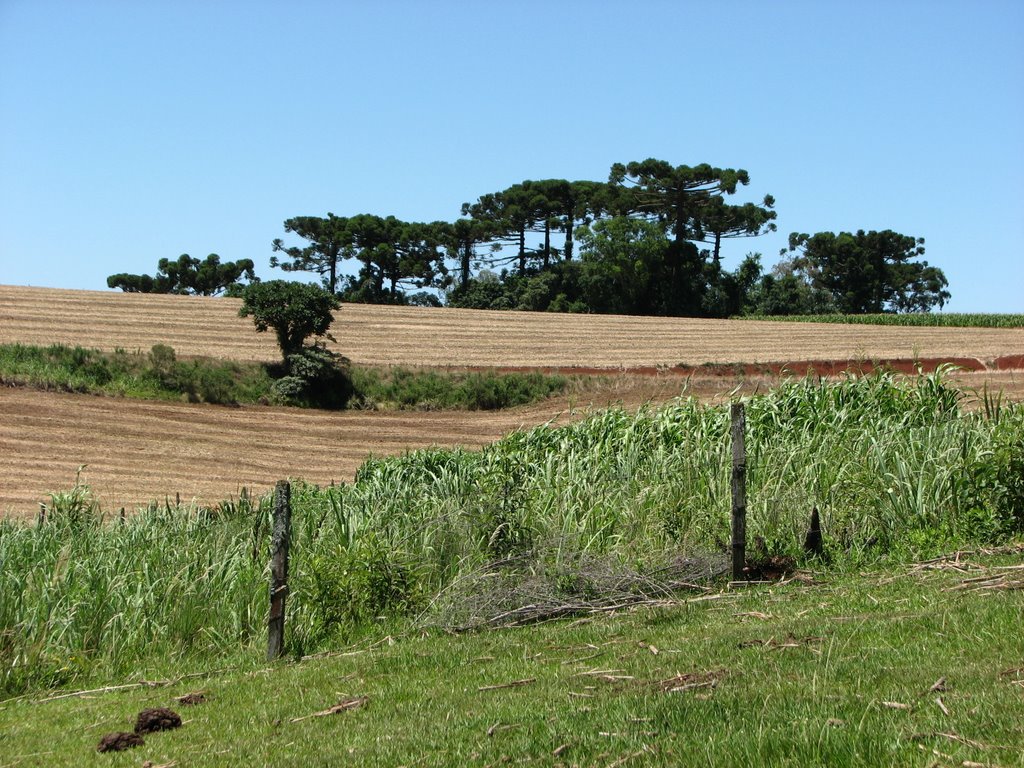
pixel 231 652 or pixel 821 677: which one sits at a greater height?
pixel 821 677

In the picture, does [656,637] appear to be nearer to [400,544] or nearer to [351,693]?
[351,693]

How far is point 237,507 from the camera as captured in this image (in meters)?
12.1

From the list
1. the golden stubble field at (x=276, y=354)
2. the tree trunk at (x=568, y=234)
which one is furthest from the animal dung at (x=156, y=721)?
the tree trunk at (x=568, y=234)

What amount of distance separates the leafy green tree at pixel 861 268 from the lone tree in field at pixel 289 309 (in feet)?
221

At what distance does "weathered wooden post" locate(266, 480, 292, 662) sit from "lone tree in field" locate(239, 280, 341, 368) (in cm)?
2585

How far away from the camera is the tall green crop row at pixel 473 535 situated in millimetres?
8664

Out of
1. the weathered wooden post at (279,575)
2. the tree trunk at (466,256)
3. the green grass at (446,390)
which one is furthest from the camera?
the tree trunk at (466,256)

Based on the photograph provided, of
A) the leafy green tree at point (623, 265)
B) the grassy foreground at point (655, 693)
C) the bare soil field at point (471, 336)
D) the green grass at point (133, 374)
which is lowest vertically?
the grassy foreground at point (655, 693)

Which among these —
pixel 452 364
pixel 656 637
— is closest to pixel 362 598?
pixel 656 637

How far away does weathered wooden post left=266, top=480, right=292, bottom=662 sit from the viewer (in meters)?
7.76

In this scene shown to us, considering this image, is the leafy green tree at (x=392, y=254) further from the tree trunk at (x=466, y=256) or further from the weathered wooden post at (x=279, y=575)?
the weathered wooden post at (x=279, y=575)

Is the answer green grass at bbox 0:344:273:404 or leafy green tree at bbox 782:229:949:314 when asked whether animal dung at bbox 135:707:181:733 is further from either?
leafy green tree at bbox 782:229:949:314

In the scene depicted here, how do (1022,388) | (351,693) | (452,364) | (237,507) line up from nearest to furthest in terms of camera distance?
1. (351,693)
2. (237,507)
3. (1022,388)
4. (452,364)

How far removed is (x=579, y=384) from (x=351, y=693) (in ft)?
93.3
